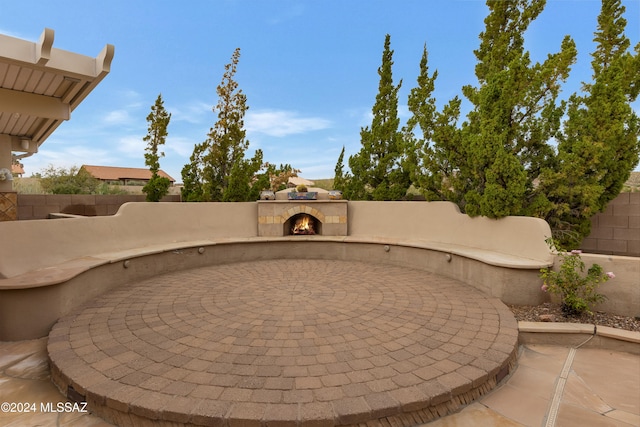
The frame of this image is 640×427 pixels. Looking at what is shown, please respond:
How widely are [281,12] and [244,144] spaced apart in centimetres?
529

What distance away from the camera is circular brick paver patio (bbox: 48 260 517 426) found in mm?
2641

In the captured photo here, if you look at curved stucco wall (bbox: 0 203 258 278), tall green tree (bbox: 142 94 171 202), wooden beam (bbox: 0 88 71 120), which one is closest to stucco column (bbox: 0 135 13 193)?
wooden beam (bbox: 0 88 71 120)

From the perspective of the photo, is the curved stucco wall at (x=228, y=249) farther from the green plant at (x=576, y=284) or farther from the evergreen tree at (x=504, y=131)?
the evergreen tree at (x=504, y=131)

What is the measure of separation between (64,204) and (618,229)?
1572 centimetres

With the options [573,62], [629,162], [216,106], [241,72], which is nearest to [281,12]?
[241,72]

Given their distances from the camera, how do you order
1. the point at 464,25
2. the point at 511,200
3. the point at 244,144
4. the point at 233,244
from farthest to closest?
1. the point at 244,144
2. the point at 464,25
3. the point at 233,244
4. the point at 511,200

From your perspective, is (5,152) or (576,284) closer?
(576,284)

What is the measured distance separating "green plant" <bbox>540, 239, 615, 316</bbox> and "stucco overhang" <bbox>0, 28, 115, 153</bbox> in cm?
971

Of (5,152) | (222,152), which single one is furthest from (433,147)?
(5,152)

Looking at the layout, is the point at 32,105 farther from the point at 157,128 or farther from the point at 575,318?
the point at 575,318

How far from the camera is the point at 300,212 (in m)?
10.2

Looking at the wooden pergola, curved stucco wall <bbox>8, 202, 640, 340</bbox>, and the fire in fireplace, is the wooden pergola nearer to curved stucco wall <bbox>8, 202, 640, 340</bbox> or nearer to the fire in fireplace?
curved stucco wall <bbox>8, 202, 640, 340</bbox>

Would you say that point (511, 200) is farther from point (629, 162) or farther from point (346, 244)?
point (346, 244)

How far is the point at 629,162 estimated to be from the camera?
7270 mm
